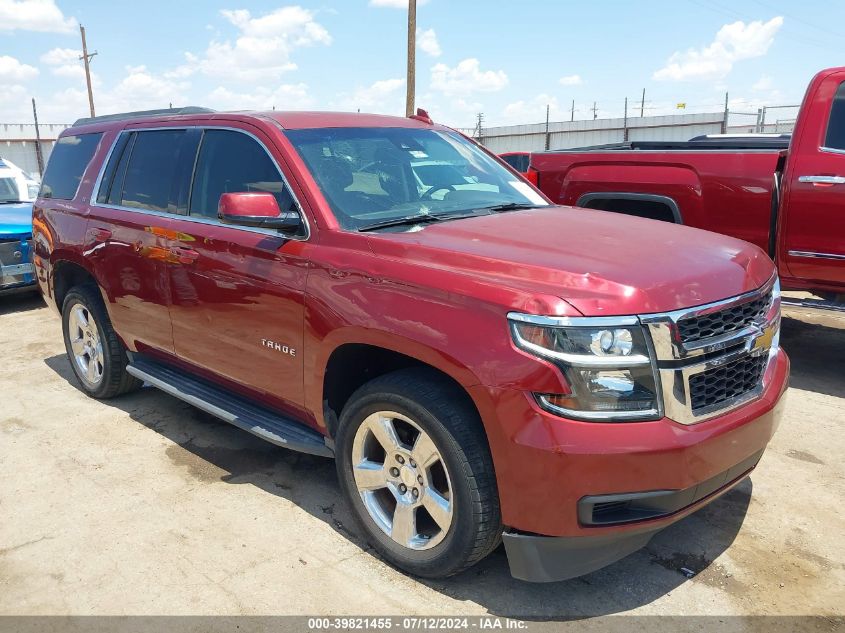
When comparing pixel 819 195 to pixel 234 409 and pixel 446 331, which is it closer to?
pixel 446 331

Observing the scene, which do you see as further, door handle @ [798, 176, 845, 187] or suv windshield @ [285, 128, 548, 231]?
door handle @ [798, 176, 845, 187]

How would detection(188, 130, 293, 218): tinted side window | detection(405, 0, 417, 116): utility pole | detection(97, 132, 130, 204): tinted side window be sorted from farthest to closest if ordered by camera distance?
detection(405, 0, 417, 116): utility pole
detection(97, 132, 130, 204): tinted side window
detection(188, 130, 293, 218): tinted side window

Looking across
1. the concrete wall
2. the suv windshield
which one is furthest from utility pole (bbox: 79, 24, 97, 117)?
the suv windshield

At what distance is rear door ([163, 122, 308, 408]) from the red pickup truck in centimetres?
341

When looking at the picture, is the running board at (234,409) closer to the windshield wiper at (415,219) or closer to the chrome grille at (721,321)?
the windshield wiper at (415,219)

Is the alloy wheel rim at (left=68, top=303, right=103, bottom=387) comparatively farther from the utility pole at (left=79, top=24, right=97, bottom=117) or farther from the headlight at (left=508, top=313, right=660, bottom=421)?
the utility pole at (left=79, top=24, right=97, bottom=117)

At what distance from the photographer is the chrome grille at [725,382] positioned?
98.2 inches

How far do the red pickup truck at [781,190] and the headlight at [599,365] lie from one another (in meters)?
3.51

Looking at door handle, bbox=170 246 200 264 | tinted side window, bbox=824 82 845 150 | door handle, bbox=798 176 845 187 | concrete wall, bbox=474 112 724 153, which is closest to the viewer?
door handle, bbox=170 246 200 264

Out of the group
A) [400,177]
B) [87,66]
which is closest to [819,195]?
[400,177]

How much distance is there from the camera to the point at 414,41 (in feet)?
62.1

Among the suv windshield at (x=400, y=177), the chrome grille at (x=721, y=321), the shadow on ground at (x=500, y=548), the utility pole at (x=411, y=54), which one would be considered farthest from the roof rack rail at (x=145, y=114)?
the utility pole at (x=411, y=54)

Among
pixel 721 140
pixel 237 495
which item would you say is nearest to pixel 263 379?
pixel 237 495

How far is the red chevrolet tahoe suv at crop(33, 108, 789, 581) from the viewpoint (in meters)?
2.38
